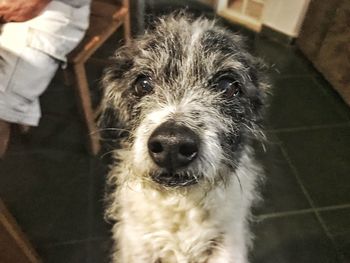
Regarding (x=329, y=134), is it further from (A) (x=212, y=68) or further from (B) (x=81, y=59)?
(B) (x=81, y=59)

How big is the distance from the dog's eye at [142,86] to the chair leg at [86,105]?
17.9 inches

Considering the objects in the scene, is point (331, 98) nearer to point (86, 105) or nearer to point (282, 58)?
point (282, 58)

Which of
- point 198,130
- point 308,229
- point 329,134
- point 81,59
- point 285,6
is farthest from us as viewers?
point 285,6

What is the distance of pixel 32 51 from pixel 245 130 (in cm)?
78

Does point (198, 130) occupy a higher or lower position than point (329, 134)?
higher

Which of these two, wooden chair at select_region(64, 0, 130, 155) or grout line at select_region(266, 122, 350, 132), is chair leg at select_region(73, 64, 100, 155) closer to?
wooden chair at select_region(64, 0, 130, 155)

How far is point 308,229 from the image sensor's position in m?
1.75

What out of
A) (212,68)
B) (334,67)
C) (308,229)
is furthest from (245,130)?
(334,67)

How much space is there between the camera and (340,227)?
176 centimetres

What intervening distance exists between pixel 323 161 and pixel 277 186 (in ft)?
1.09

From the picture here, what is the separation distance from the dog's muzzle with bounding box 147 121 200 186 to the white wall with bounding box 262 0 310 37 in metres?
1.96

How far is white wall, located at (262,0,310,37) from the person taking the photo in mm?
2568

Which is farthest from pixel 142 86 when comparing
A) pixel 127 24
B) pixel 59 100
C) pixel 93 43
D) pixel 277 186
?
pixel 59 100

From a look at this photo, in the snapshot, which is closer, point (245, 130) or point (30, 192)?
point (245, 130)
